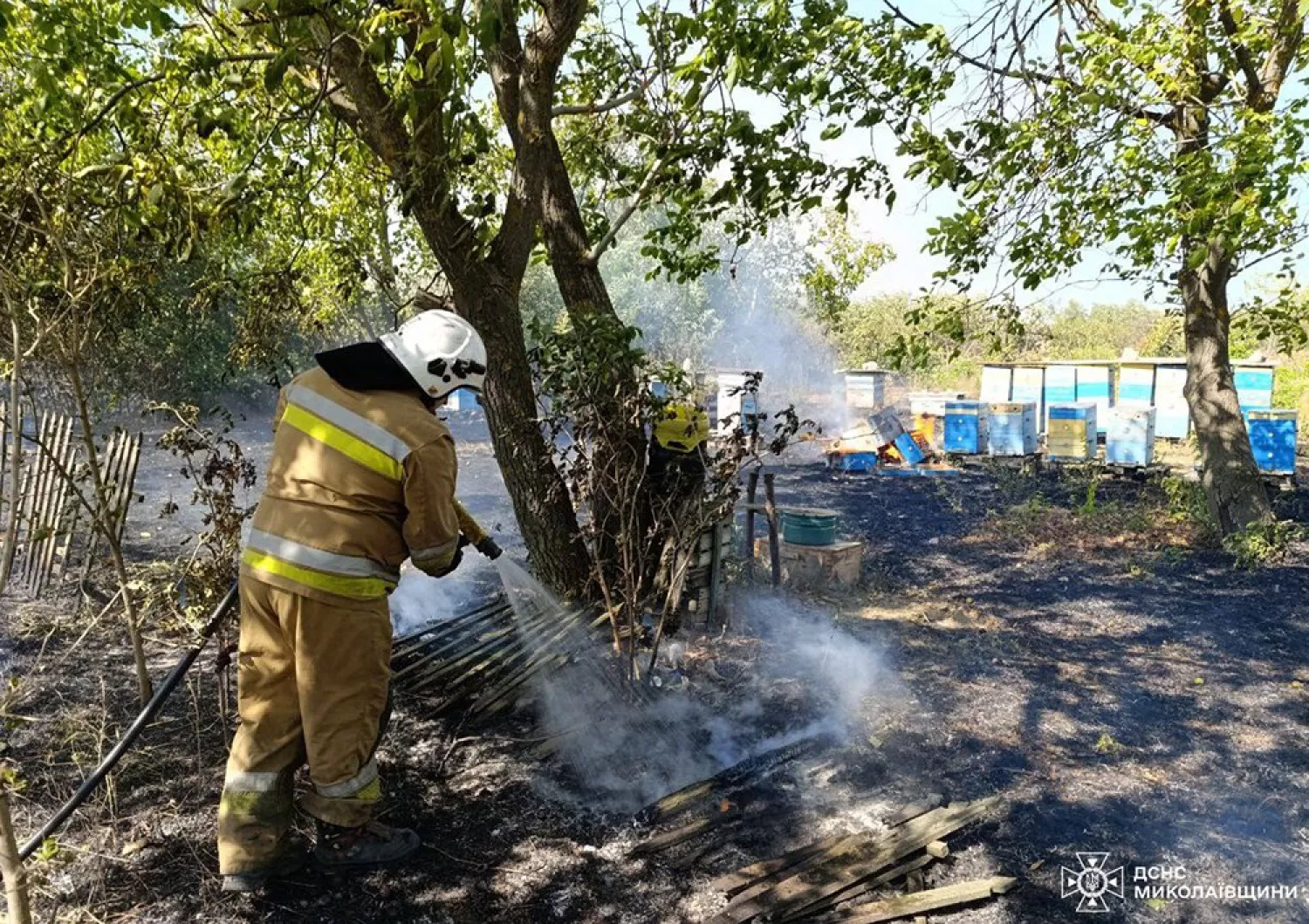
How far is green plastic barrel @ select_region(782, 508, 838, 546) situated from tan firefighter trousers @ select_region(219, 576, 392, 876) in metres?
4.95

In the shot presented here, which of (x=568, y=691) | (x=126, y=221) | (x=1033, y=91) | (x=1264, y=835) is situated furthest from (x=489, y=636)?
(x=1033, y=91)

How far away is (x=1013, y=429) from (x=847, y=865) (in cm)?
1201

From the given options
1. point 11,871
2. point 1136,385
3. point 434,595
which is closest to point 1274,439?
point 1136,385

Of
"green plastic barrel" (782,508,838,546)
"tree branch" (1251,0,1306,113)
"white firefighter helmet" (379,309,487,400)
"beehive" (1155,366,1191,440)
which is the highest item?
"tree branch" (1251,0,1306,113)

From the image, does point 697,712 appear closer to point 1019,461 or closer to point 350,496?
point 350,496

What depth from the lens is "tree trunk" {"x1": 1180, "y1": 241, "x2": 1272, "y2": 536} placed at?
A: 29.1ft

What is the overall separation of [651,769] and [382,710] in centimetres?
145

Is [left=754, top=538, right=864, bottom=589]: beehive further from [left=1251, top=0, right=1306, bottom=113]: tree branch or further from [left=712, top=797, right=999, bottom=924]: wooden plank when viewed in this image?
[left=1251, top=0, right=1306, bottom=113]: tree branch

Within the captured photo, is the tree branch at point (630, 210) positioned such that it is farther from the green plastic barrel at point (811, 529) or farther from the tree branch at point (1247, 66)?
the tree branch at point (1247, 66)

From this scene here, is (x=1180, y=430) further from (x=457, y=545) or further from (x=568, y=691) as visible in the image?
(x=457, y=545)

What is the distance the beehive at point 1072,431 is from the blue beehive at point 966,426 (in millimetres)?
1331

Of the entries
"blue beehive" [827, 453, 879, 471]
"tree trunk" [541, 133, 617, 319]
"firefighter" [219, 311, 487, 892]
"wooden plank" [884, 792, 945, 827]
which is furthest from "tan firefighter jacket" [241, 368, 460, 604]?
"blue beehive" [827, 453, 879, 471]

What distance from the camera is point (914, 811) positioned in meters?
3.52

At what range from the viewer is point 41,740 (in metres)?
3.99
